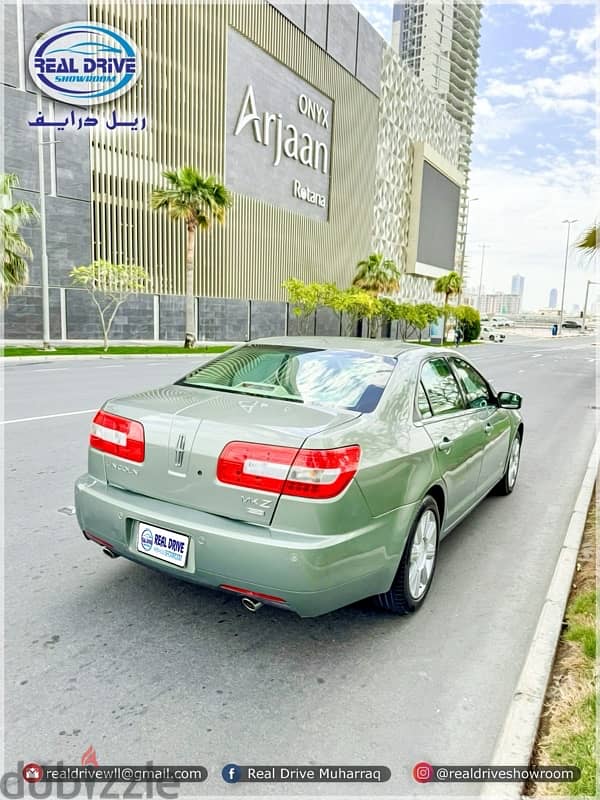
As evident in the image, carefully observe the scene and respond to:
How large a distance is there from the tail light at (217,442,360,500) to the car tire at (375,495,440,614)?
763mm

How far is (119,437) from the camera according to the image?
3223mm

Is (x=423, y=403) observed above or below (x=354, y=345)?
below

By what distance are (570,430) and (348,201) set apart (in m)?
43.2

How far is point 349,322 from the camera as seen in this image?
168ft

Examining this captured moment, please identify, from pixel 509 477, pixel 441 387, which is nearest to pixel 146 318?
pixel 509 477

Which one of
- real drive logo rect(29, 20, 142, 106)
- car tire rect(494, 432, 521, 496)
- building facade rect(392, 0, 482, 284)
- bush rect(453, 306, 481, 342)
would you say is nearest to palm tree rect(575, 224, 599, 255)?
car tire rect(494, 432, 521, 496)

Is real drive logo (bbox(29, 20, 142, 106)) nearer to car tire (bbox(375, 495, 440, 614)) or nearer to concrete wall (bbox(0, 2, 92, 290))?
concrete wall (bbox(0, 2, 92, 290))

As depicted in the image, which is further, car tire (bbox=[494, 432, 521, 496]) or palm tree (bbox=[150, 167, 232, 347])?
palm tree (bbox=[150, 167, 232, 347])

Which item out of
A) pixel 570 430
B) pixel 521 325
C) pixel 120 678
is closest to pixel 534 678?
pixel 120 678

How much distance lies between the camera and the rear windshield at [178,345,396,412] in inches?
133

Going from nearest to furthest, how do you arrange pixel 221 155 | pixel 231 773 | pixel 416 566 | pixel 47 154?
pixel 231 773, pixel 416 566, pixel 47 154, pixel 221 155

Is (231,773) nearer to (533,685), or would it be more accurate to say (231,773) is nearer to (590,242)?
(533,685)

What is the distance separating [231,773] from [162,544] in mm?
1110

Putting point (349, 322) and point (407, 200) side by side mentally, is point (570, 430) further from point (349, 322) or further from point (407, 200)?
point (407, 200)
